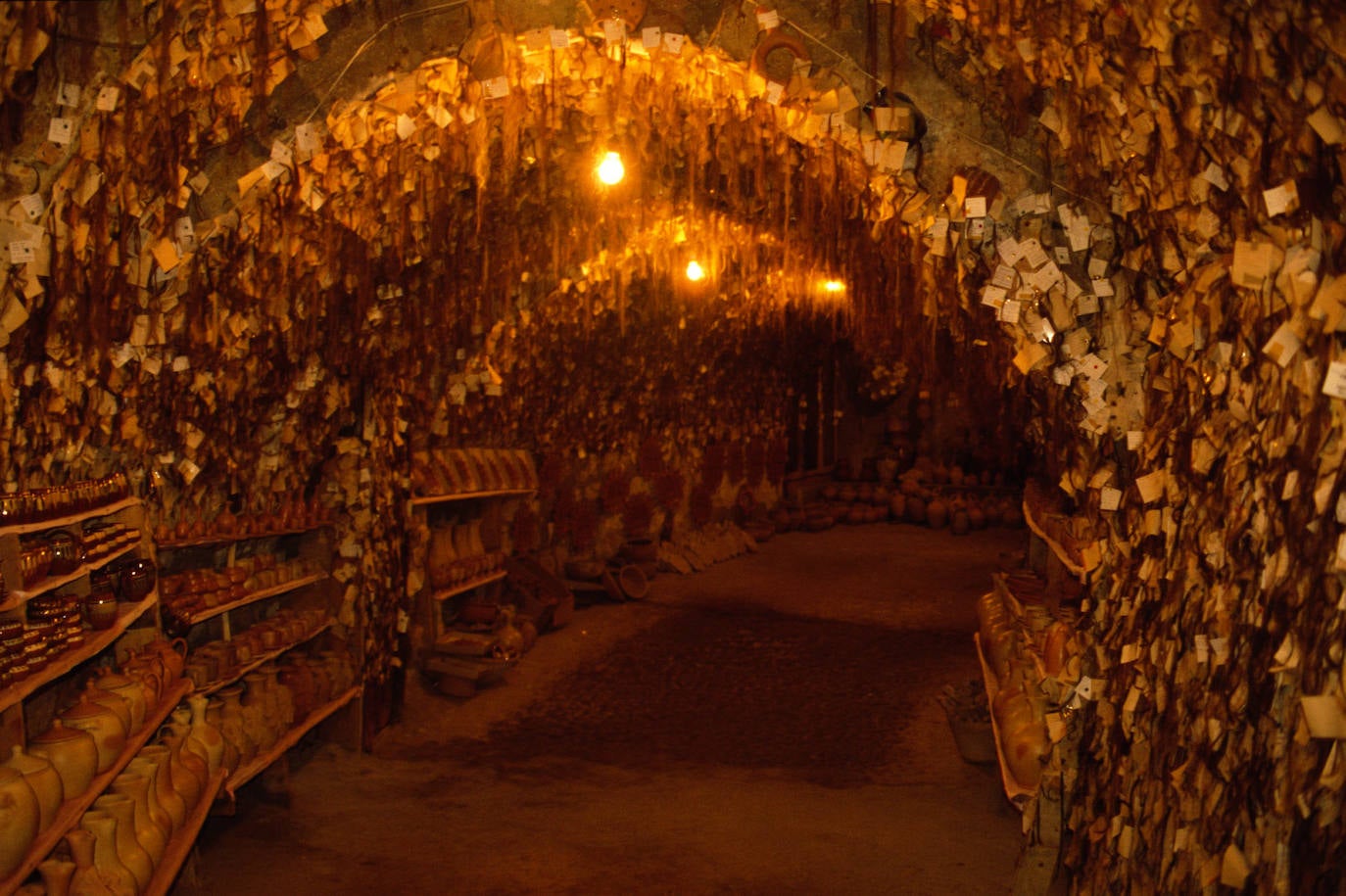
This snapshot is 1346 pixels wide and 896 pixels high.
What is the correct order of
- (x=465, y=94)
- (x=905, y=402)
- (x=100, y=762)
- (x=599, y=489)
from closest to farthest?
(x=100, y=762)
(x=465, y=94)
(x=599, y=489)
(x=905, y=402)

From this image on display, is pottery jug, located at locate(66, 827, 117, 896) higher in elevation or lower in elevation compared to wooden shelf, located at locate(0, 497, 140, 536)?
lower

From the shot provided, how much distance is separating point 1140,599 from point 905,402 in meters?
14.6

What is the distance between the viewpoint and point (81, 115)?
3197mm

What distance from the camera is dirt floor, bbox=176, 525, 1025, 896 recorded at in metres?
4.54

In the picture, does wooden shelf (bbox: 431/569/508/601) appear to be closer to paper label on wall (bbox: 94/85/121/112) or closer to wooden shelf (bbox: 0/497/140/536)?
wooden shelf (bbox: 0/497/140/536)

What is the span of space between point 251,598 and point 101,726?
6.42 ft

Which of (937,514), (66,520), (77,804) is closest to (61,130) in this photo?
(66,520)

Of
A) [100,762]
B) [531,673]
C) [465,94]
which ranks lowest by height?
[531,673]

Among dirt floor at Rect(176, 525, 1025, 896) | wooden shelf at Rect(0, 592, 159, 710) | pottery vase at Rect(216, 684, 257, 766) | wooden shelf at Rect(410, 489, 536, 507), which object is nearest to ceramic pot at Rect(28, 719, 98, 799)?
wooden shelf at Rect(0, 592, 159, 710)

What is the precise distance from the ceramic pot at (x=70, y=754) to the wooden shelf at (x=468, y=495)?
3.53 metres

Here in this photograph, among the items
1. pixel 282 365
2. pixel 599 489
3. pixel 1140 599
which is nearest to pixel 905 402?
pixel 599 489

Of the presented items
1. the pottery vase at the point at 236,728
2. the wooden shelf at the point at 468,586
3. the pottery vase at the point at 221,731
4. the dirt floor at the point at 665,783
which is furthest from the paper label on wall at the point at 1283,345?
the wooden shelf at the point at 468,586

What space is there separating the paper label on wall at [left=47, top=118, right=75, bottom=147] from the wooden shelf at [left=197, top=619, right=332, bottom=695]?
2.60 meters

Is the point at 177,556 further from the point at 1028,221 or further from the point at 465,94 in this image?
the point at 1028,221
